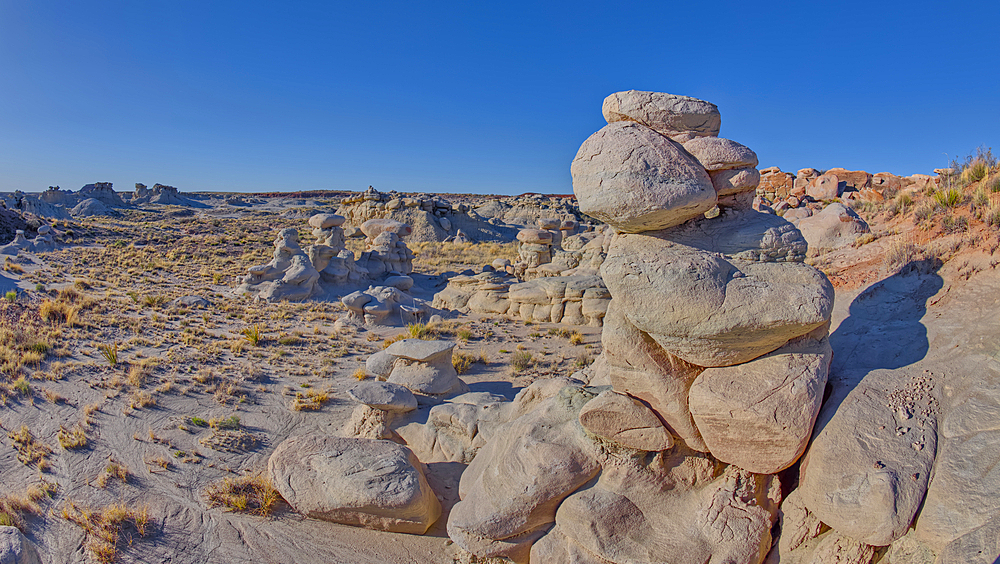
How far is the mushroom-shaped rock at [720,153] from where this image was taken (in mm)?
3605

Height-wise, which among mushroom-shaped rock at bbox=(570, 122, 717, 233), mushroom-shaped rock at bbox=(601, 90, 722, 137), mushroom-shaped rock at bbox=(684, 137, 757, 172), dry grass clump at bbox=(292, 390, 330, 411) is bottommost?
dry grass clump at bbox=(292, 390, 330, 411)

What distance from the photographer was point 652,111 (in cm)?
370

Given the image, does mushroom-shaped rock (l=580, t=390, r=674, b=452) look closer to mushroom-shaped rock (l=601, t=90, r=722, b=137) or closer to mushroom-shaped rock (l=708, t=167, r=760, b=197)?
mushroom-shaped rock (l=708, t=167, r=760, b=197)

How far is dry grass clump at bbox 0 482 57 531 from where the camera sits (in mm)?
4312

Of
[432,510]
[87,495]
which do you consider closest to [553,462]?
[432,510]

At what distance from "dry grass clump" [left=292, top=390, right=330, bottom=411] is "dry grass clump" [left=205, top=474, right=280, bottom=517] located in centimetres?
191

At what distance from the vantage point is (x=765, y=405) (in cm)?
320

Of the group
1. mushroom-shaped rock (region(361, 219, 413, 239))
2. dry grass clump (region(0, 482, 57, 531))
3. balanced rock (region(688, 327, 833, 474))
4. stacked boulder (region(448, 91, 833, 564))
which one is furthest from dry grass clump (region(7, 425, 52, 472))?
mushroom-shaped rock (region(361, 219, 413, 239))

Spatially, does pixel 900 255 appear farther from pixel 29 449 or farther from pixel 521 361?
pixel 29 449

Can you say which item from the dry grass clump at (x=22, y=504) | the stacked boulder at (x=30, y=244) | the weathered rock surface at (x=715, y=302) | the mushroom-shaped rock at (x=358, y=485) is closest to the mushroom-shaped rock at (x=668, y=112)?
the weathered rock surface at (x=715, y=302)

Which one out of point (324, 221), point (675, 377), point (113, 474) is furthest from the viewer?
point (324, 221)

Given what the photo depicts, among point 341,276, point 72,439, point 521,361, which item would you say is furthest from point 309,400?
point 341,276

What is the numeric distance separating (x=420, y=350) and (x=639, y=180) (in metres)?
4.56

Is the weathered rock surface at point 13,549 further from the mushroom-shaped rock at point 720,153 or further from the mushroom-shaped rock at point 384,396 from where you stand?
the mushroom-shaped rock at point 720,153
